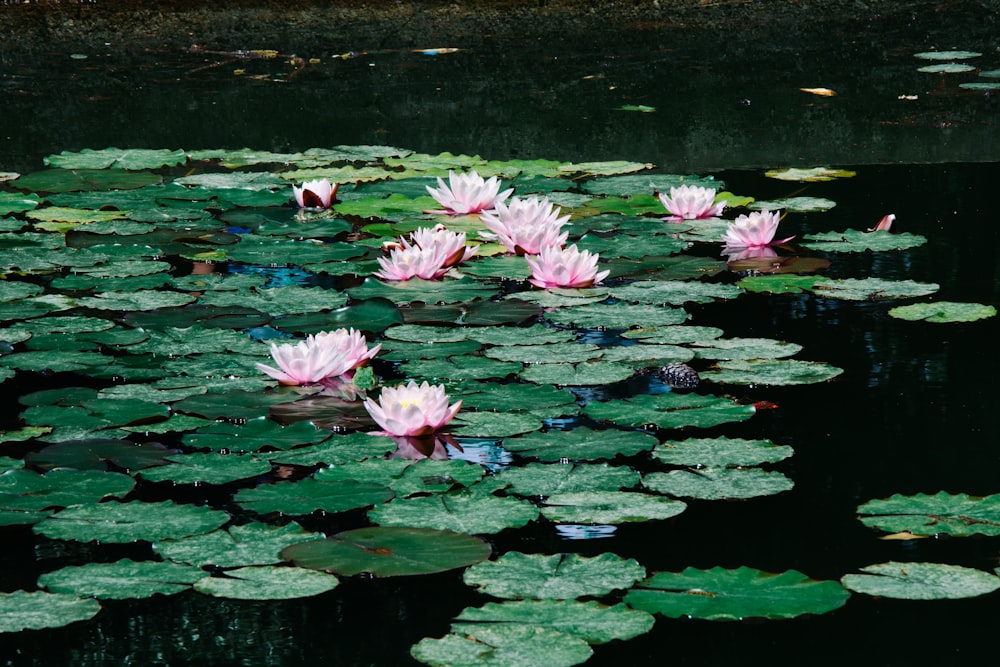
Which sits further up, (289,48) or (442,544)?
(289,48)

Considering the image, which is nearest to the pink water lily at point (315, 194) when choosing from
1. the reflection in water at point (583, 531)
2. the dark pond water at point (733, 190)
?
the dark pond water at point (733, 190)

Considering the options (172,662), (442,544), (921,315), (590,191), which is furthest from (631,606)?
(590,191)

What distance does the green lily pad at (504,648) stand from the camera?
4.93 ft

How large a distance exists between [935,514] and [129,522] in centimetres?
115

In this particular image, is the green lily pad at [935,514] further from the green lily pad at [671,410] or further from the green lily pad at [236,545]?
the green lily pad at [236,545]

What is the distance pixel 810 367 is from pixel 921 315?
446mm

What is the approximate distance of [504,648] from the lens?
5.01ft

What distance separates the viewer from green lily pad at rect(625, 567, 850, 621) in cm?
161

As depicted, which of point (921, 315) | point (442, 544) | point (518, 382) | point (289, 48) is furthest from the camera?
point (289, 48)

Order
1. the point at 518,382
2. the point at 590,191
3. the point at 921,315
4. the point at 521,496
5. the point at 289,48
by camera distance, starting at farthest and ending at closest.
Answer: the point at 289,48 < the point at 590,191 < the point at 921,315 < the point at 518,382 < the point at 521,496

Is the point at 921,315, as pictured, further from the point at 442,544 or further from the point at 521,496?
the point at 442,544

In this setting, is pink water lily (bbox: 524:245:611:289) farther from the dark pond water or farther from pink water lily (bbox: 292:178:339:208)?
pink water lily (bbox: 292:178:339:208)

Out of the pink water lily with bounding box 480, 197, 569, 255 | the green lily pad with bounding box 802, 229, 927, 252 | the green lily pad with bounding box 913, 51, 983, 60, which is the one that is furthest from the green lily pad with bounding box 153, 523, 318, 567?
the green lily pad with bounding box 913, 51, 983, 60

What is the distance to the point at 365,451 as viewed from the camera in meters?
2.15
